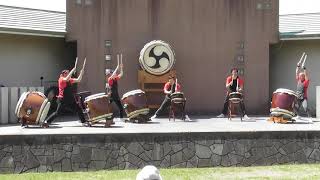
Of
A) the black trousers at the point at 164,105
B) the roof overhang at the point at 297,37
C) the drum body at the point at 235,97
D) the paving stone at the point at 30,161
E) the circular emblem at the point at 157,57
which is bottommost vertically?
the paving stone at the point at 30,161

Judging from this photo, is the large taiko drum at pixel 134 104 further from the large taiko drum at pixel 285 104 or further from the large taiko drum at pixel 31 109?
the large taiko drum at pixel 285 104

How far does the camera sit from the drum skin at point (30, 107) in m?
13.3

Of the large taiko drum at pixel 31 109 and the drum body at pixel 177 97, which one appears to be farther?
the drum body at pixel 177 97

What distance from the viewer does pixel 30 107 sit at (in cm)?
1344

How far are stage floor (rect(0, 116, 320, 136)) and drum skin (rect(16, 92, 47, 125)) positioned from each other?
8.4 inches

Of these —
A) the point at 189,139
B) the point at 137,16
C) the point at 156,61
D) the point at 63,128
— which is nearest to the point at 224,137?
the point at 189,139

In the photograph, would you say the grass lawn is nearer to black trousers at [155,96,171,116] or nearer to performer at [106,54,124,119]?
black trousers at [155,96,171,116]

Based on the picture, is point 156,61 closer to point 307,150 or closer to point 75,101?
point 75,101

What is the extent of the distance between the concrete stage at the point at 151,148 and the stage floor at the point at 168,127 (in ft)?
0.07

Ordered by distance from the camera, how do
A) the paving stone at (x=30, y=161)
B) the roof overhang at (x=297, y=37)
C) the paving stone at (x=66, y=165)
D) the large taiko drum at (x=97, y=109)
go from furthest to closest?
the roof overhang at (x=297, y=37) → the large taiko drum at (x=97, y=109) → the paving stone at (x=66, y=165) → the paving stone at (x=30, y=161)

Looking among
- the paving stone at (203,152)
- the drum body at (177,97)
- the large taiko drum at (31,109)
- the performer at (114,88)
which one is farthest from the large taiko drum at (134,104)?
the paving stone at (203,152)

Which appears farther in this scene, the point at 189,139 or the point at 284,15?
the point at 284,15

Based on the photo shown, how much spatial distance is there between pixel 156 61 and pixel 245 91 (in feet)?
9.84

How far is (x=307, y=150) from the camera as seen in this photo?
40.5 feet
